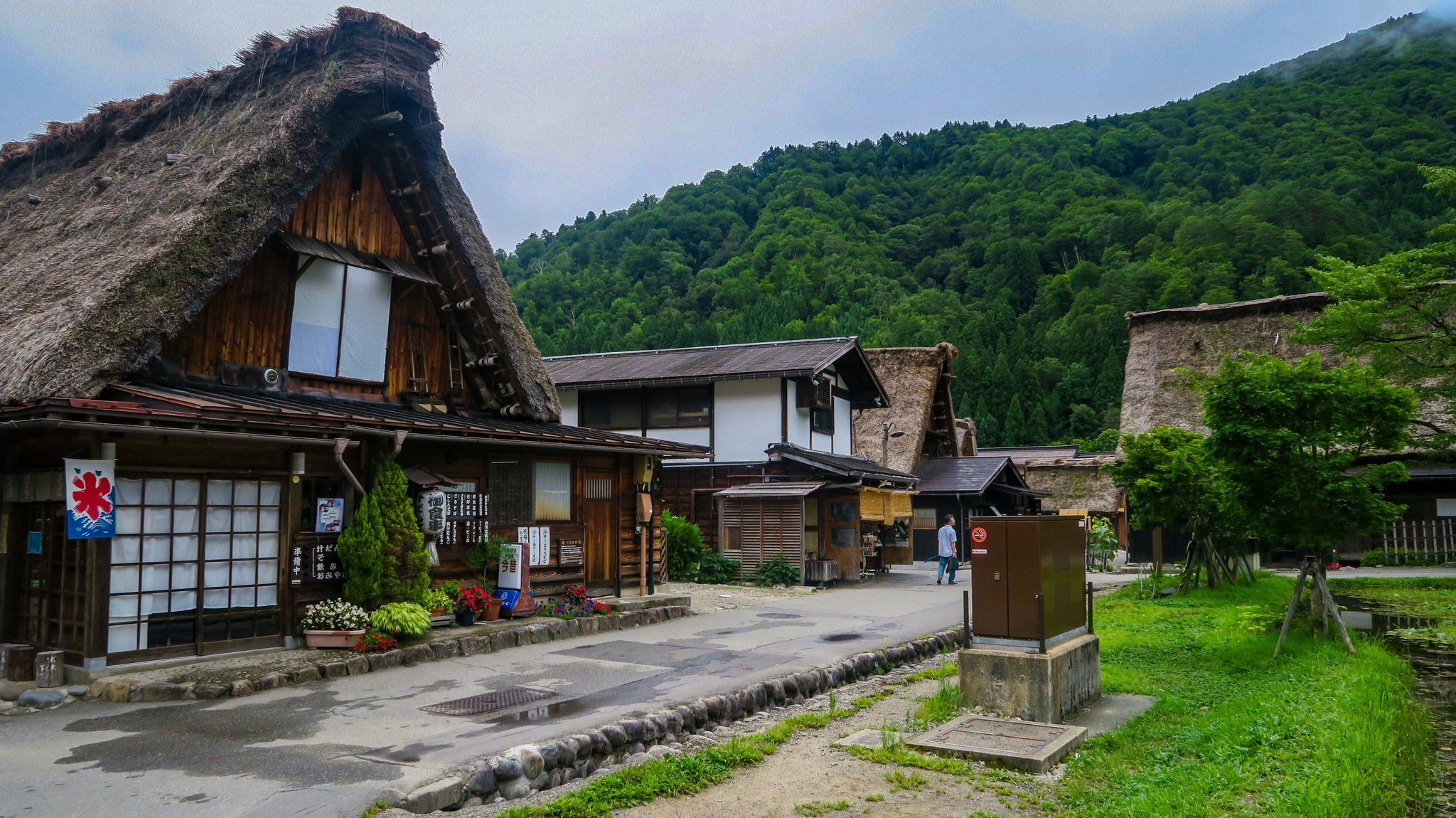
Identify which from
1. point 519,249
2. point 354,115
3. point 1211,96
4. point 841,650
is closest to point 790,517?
point 841,650

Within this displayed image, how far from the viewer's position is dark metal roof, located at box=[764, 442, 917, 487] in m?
20.7

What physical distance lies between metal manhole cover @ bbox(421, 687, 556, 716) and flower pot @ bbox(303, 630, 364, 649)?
2370mm

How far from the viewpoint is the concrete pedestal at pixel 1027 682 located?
772 centimetres

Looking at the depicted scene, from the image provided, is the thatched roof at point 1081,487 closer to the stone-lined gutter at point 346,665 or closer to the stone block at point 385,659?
the stone-lined gutter at point 346,665

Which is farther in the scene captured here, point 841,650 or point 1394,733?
point 841,650

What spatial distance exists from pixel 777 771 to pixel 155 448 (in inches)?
283

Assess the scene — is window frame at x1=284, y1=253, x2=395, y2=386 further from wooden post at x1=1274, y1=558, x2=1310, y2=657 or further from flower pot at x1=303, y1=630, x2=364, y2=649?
wooden post at x1=1274, y1=558, x2=1310, y2=657

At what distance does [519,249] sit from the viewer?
6644 cm

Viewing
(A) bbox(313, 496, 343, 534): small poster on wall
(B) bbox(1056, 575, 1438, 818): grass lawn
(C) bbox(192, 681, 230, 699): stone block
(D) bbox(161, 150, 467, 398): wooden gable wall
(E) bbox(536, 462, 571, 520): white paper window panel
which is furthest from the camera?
(E) bbox(536, 462, 571, 520): white paper window panel

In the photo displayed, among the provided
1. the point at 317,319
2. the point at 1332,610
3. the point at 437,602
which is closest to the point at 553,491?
the point at 437,602

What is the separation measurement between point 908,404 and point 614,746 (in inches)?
978

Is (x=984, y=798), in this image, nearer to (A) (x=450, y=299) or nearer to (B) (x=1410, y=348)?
(A) (x=450, y=299)

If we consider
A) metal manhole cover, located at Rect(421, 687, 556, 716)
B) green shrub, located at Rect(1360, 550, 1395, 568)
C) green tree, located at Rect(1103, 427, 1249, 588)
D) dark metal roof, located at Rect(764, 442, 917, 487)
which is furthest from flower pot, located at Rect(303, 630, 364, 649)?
green shrub, located at Rect(1360, 550, 1395, 568)

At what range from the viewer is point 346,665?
9203 mm
